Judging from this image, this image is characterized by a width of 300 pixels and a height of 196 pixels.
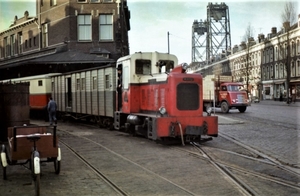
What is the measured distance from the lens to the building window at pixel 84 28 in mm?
38062

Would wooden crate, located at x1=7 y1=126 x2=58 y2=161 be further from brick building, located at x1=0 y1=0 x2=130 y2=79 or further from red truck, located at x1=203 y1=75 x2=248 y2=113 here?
brick building, located at x1=0 y1=0 x2=130 y2=79

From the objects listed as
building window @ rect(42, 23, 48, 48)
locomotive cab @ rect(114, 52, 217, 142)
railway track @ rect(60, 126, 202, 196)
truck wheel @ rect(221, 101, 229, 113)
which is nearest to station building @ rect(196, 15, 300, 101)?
truck wheel @ rect(221, 101, 229, 113)

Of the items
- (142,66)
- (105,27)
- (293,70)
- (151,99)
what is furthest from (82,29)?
(293,70)

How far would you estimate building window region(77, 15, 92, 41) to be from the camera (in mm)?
38062

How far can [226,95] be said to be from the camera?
31.0m

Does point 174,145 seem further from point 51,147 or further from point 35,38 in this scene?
point 35,38

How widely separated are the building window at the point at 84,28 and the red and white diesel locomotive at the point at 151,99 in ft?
64.0

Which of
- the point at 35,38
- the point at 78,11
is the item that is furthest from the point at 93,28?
the point at 35,38

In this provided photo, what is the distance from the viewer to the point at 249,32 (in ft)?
207

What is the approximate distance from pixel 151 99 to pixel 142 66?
4.89 feet

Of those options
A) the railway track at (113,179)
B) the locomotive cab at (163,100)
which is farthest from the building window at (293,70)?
the railway track at (113,179)

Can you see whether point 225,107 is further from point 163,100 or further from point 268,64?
point 268,64

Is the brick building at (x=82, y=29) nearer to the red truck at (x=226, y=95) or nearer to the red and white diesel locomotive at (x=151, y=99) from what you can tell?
the red truck at (x=226, y=95)

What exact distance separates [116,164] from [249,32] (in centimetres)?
5824
